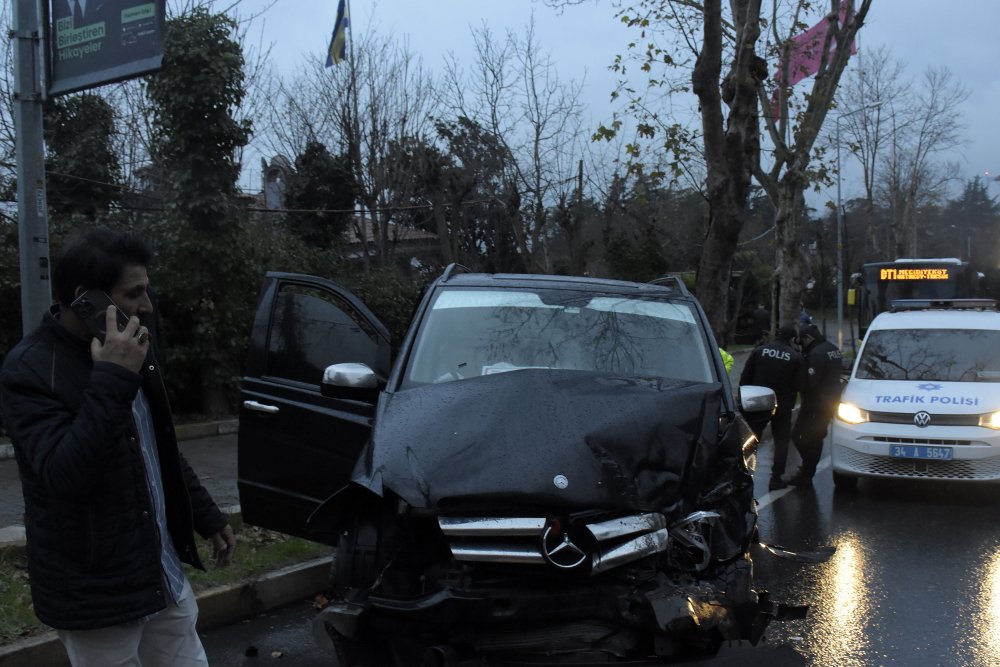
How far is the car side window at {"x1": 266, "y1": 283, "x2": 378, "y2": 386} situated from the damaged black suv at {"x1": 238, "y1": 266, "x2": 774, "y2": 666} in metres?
1.15

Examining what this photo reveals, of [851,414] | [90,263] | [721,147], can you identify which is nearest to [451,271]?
[90,263]

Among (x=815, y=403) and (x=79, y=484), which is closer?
(x=79, y=484)

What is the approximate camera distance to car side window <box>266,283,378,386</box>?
550cm

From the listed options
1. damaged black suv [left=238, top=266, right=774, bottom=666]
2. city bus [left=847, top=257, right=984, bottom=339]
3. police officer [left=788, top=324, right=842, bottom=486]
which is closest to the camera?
damaged black suv [left=238, top=266, right=774, bottom=666]

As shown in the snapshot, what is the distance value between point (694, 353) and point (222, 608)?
293 cm

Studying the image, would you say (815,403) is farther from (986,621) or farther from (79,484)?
(79,484)

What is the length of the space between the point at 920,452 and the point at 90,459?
7.88 metres

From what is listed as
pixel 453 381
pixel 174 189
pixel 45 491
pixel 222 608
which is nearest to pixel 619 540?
pixel 453 381

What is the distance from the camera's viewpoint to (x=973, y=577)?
6.12 m

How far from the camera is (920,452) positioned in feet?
27.7

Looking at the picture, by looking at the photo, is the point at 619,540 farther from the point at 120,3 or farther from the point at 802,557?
the point at 120,3

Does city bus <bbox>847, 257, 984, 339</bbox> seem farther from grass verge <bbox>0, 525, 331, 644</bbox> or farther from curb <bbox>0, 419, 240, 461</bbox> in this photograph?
grass verge <bbox>0, 525, 331, 644</bbox>

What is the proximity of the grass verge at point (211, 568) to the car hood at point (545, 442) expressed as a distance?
68.5 inches

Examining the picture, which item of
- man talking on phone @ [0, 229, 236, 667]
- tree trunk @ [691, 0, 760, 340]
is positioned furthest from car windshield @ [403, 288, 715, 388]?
tree trunk @ [691, 0, 760, 340]
